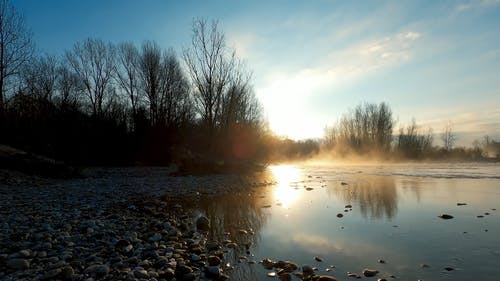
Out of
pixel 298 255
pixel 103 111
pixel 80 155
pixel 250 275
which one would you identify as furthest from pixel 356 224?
pixel 103 111

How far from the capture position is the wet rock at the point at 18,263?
4649 millimetres

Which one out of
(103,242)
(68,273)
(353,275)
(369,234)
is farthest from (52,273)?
(369,234)

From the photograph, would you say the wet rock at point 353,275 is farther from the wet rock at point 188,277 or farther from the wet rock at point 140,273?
the wet rock at point 140,273

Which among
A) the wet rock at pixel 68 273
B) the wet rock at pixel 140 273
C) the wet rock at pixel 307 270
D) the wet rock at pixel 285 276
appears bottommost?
the wet rock at pixel 285 276

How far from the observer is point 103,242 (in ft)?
20.4

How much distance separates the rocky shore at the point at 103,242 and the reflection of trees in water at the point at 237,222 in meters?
0.23

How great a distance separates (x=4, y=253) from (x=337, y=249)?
556 centimetres

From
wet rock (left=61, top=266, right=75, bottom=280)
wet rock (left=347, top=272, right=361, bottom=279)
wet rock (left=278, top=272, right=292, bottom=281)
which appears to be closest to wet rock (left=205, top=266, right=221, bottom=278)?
wet rock (left=278, top=272, right=292, bottom=281)

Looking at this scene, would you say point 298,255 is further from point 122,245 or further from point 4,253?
point 4,253

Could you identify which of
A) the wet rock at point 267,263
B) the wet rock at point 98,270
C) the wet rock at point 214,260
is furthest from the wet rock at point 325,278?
the wet rock at point 98,270

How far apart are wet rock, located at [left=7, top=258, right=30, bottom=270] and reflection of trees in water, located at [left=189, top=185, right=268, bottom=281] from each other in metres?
2.85

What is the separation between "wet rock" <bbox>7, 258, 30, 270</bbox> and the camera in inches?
183

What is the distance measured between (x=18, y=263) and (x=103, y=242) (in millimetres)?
1619

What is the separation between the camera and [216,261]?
5516 millimetres
